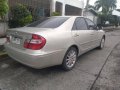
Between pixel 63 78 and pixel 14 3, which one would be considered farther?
pixel 14 3

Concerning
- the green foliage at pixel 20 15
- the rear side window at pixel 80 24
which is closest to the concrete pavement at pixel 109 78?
the rear side window at pixel 80 24

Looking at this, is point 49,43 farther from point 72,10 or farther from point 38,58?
point 72,10

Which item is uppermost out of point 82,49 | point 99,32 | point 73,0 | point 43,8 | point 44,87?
point 73,0

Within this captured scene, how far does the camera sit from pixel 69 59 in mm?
4160

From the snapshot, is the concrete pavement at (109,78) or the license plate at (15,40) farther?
the license plate at (15,40)

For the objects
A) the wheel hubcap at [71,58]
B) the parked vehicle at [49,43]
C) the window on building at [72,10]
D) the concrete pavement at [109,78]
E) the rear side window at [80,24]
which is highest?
the window on building at [72,10]

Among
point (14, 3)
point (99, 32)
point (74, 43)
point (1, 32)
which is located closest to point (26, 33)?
point (74, 43)

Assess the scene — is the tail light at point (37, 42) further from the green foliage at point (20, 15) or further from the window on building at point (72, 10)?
the window on building at point (72, 10)

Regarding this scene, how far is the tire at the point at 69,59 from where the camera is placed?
3984 mm

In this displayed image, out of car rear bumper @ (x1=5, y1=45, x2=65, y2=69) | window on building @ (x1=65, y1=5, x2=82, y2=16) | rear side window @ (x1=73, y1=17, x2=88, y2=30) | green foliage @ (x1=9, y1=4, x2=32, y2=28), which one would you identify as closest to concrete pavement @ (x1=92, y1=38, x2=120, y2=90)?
car rear bumper @ (x1=5, y1=45, x2=65, y2=69)

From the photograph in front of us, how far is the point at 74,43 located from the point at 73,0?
14433 millimetres

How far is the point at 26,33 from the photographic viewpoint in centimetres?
347

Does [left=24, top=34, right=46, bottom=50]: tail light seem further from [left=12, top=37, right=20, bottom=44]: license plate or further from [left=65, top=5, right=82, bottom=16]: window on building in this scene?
[left=65, top=5, right=82, bottom=16]: window on building

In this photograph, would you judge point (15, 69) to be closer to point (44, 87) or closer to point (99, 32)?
point (44, 87)
